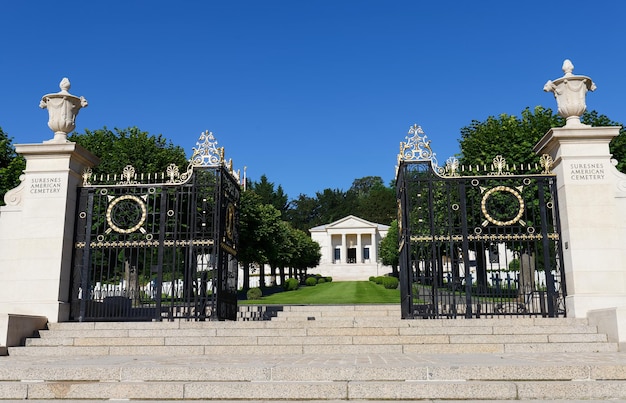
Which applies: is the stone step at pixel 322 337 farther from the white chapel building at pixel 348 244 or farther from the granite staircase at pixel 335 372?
the white chapel building at pixel 348 244

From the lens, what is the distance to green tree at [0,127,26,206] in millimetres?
21281

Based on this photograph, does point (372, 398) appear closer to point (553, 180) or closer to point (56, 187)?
point (553, 180)

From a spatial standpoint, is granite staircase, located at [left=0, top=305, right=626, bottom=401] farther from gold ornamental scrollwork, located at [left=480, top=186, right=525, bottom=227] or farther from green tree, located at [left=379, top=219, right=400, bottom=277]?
green tree, located at [left=379, top=219, right=400, bottom=277]

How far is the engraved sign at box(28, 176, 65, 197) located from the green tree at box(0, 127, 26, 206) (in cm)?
973

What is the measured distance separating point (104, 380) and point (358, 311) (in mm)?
9465

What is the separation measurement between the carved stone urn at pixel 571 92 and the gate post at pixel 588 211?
0.8 inches

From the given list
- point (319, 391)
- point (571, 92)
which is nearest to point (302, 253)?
point (571, 92)

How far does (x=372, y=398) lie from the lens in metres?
5.83

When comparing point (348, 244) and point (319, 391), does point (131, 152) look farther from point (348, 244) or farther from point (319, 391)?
point (348, 244)

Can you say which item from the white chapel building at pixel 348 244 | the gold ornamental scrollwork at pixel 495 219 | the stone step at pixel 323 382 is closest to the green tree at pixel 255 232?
the gold ornamental scrollwork at pixel 495 219

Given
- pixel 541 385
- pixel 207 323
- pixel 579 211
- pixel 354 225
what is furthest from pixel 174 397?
pixel 354 225

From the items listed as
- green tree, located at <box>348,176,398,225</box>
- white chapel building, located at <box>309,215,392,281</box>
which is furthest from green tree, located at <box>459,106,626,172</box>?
green tree, located at <box>348,176,398,225</box>

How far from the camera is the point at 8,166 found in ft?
71.7

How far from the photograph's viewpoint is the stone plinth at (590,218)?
11680 millimetres
